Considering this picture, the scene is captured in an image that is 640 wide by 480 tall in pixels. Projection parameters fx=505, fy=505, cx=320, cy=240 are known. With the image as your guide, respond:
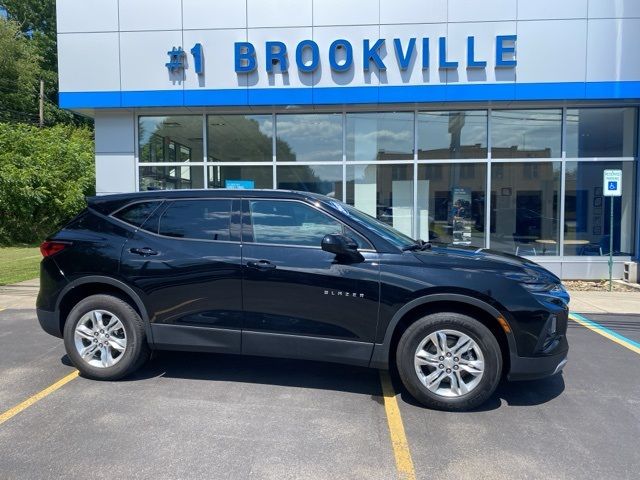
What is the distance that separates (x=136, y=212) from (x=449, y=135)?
8.53m

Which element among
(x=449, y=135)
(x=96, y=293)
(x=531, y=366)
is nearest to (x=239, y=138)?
(x=449, y=135)

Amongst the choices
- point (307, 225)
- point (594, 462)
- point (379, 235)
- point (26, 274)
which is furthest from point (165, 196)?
point (26, 274)

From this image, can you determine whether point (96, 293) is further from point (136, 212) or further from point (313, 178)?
point (313, 178)

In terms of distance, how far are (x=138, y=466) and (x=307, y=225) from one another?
2233mm

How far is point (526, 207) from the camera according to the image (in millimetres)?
11648

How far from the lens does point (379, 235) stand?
432cm

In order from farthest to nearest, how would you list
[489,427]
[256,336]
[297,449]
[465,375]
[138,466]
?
[256,336]
[465,375]
[489,427]
[297,449]
[138,466]

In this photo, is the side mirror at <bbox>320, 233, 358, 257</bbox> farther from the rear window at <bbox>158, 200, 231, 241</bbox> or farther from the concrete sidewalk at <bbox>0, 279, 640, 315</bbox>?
the concrete sidewalk at <bbox>0, 279, 640, 315</bbox>

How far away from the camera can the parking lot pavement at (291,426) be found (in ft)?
10.5

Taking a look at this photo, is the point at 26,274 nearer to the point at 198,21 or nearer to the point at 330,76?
the point at 198,21

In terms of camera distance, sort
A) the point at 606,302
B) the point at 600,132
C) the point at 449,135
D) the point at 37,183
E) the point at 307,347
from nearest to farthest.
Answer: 1. the point at 307,347
2. the point at 606,302
3. the point at 600,132
4. the point at 449,135
5. the point at 37,183

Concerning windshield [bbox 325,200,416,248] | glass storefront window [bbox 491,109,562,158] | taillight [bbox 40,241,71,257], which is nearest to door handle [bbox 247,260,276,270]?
windshield [bbox 325,200,416,248]

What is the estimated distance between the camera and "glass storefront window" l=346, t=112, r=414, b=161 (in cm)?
1168

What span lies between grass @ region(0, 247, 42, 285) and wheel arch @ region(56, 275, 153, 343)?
6766mm
